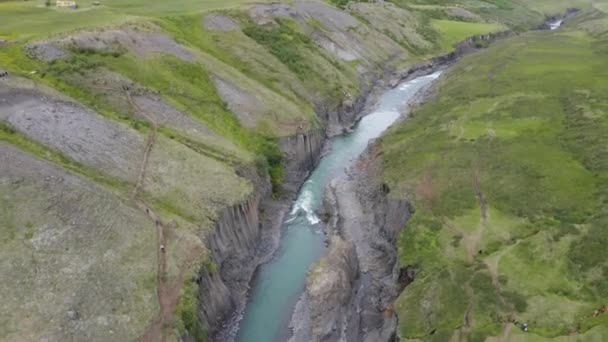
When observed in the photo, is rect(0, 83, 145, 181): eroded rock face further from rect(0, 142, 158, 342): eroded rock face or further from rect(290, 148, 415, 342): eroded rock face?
rect(290, 148, 415, 342): eroded rock face

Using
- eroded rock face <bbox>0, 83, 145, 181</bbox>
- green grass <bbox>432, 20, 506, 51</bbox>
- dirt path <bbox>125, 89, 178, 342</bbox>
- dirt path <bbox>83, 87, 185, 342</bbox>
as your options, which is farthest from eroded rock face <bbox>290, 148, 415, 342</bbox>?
green grass <bbox>432, 20, 506, 51</bbox>

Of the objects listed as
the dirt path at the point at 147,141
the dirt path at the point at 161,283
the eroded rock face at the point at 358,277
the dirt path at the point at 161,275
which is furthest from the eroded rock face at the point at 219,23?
the dirt path at the point at 161,283

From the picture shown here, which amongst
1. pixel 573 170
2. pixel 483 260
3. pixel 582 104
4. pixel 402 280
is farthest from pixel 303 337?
pixel 582 104

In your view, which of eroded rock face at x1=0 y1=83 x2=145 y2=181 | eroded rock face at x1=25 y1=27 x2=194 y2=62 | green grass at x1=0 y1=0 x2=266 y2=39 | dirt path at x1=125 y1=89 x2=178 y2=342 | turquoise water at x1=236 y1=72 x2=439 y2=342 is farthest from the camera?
green grass at x1=0 y1=0 x2=266 y2=39

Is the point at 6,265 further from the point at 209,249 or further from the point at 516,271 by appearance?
the point at 516,271

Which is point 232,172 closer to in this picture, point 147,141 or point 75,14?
point 147,141

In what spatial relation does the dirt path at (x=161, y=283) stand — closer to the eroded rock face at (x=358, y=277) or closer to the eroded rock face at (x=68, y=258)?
the eroded rock face at (x=68, y=258)
